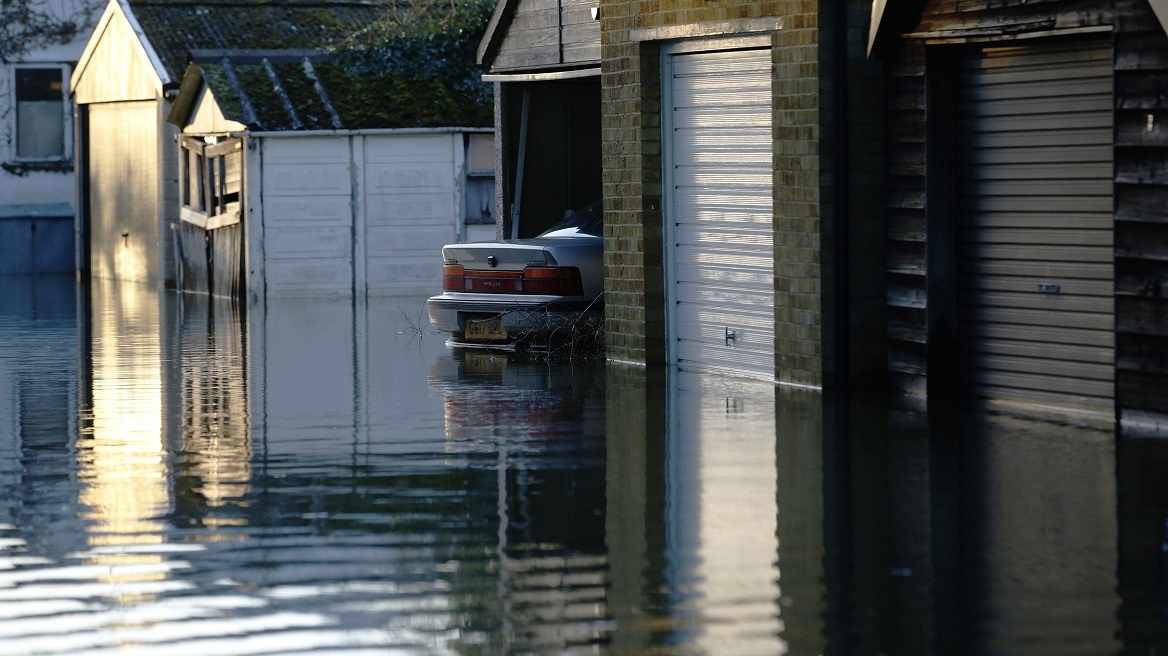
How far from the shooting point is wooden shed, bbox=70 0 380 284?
2967 cm

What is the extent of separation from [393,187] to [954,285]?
552 inches

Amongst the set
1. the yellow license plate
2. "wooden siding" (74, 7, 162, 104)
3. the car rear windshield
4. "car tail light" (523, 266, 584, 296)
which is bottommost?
the yellow license plate

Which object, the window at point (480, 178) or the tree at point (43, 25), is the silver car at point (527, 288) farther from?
the tree at point (43, 25)

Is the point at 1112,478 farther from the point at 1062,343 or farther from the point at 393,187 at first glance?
the point at 393,187

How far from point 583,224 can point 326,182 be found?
8719 mm

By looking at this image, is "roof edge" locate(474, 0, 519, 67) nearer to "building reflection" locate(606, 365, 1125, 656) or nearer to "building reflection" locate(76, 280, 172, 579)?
A: "building reflection" locate(76, 280, 172, 579)

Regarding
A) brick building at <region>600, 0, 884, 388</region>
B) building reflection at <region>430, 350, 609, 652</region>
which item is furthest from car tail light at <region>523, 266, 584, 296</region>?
A: brick building at <region>600, 0, 884, 388</region>

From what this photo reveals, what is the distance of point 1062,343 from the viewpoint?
1252cm

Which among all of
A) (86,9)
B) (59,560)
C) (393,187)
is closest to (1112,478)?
(59,560)

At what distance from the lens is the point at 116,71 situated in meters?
31.3

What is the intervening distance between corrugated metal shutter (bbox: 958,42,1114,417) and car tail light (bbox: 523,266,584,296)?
455 centimetres

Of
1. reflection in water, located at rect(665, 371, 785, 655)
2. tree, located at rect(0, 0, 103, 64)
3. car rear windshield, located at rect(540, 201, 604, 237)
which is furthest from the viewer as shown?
tree, located at rect(0, 0, 103, 64)

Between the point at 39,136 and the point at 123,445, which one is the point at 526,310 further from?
the point at 39,136

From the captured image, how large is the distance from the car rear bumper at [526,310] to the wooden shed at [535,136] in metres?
2.98
